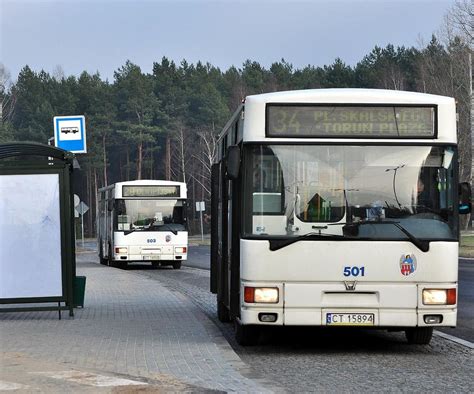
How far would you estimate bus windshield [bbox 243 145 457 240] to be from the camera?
1237 cm

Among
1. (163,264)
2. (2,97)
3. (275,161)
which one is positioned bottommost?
(163,264)

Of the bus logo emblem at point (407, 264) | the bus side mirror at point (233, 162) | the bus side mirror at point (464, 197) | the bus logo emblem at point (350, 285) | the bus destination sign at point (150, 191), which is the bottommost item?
the bus logo emblem at point (350, 285)

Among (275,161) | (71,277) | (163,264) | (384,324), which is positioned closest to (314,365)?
(384,324)

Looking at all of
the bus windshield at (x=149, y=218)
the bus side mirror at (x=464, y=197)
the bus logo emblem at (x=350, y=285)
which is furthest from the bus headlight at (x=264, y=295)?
the bus windshield at (x=149, y=218)

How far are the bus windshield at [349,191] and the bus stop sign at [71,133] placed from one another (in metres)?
16.9

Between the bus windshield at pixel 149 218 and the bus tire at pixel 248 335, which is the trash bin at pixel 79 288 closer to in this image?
the bus tire at pixel 248 335

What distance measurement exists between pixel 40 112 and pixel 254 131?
3917 inches

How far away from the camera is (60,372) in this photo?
Answer: 10.5 meters

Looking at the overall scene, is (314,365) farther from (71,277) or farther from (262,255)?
(71,277)

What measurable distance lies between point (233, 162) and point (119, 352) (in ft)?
8.02

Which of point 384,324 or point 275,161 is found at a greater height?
point 275,161

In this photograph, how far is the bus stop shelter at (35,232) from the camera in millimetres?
15938

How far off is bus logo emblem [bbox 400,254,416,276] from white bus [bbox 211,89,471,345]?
11 millimetres

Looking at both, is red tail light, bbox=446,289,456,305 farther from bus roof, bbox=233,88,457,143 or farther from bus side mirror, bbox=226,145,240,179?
bus side mirror, bbox=226,145,240,179
